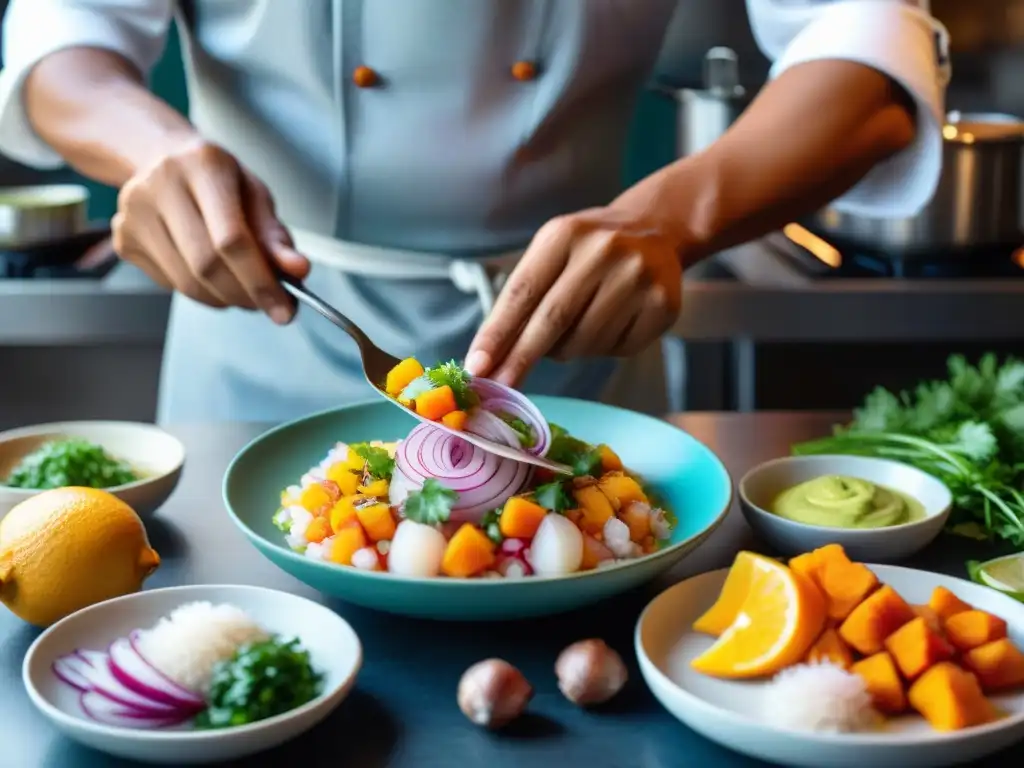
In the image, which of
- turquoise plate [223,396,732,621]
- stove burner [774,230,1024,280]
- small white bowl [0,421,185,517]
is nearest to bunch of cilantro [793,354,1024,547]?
turquoise plate [223,396,732,621]

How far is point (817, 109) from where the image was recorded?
1.42 meters

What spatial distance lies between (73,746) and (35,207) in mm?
1653

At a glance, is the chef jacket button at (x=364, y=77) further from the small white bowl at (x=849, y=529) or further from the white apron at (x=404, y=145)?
the small white bowl at (x=849, y=529)

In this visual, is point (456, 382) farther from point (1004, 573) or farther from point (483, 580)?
point (1004, 573)

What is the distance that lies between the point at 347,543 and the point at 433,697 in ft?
0.45

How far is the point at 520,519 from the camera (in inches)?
37.3

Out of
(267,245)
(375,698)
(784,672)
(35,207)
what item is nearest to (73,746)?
(375,698)

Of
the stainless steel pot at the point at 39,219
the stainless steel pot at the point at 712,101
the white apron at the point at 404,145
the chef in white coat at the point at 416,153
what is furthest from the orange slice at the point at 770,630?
the stainless steel pot at the point at 39,219

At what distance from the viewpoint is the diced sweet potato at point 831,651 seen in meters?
0.83

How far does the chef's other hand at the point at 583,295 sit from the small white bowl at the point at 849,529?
209 millimetres

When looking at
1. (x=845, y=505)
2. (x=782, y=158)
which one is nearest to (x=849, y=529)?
(x=845, y=505)

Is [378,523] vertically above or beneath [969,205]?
beneath

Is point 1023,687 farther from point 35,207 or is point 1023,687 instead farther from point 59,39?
point 35,207

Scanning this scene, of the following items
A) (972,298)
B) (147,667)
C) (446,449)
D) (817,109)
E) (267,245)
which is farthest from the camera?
(972,298)
